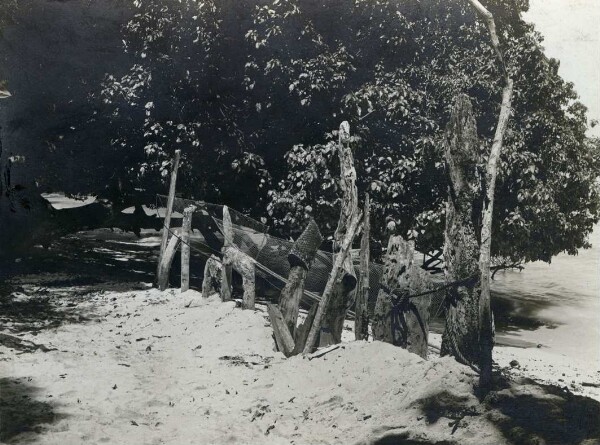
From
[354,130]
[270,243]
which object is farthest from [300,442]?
[354,130]

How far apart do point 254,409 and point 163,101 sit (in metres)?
8.03

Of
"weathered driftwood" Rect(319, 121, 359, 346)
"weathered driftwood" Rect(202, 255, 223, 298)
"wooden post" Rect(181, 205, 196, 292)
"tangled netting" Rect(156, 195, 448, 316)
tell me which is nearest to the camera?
"weathered driftwood" Rect(319, 121, 359, 346)

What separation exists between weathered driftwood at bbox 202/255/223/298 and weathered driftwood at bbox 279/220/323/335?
97.1 inches

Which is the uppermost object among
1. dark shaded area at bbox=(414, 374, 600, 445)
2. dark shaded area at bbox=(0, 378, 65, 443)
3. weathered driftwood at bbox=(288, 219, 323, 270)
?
weathered driftwood at bbox=(288, 219, 323, 270)

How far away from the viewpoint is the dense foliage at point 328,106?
35.5ft

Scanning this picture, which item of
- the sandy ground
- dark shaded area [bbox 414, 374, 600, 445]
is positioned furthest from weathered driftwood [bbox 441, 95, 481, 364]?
dark shaded area [bbox 414, 374, 600, 445]

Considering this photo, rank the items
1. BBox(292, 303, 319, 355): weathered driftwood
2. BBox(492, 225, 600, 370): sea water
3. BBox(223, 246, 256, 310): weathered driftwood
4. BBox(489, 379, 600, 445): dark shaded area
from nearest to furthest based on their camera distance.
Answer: BBox(489, 379, 600, 445): dark shaded area → BBox(292, 303, 319, 355): weathered driftwood → BBox(223, 246, 256, 310): weathered driftwood → BBox(492, 225, 600, 370): sea water

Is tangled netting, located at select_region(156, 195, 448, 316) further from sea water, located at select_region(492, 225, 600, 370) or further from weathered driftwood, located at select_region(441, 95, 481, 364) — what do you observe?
sea water, located at select_region(492, 225, 600, 370)

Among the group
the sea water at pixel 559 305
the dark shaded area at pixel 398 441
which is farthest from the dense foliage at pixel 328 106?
the dark shaded area at pixel 398 441

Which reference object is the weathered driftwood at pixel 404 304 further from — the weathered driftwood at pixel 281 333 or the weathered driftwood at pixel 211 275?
the weathered driftwood at pixel 211 275

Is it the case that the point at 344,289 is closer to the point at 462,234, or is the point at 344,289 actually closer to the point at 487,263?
the point at 462,234

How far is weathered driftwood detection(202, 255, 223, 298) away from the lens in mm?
9461

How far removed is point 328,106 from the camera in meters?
10.9

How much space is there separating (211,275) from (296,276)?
9.00 feet
